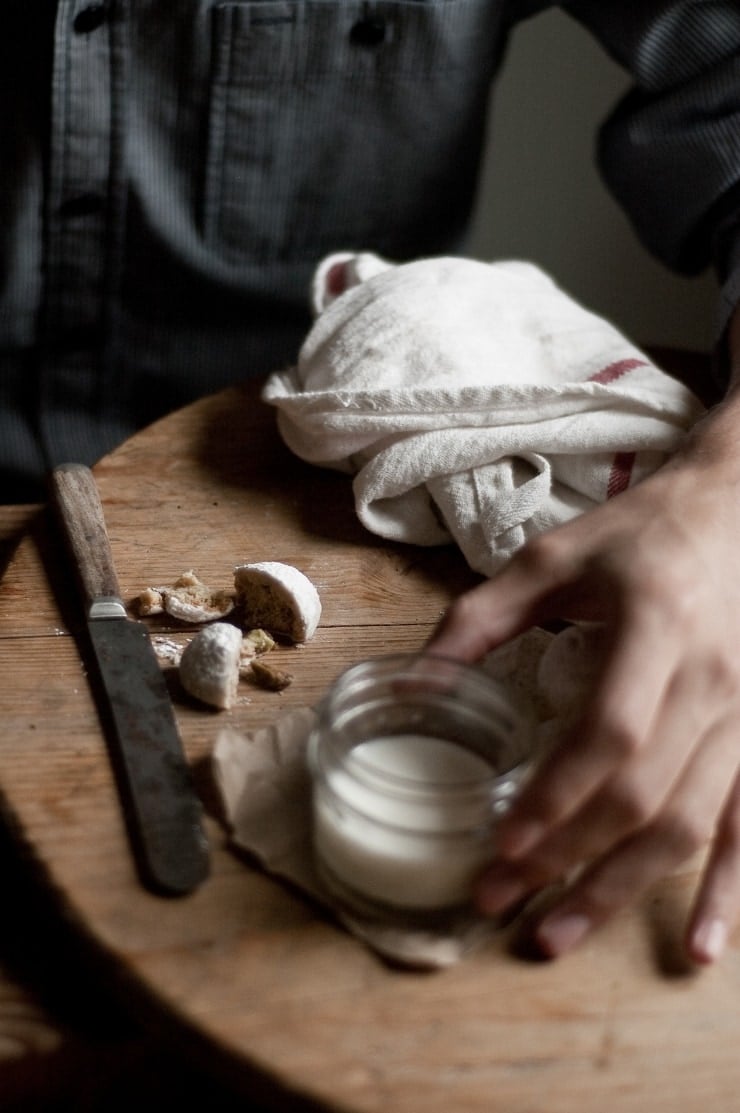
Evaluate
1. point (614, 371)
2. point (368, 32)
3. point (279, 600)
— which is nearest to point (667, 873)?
point (279, 600)

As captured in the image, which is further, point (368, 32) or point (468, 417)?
point (368, 32)

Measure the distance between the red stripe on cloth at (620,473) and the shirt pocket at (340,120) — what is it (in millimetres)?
575

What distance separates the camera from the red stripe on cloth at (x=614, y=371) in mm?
966

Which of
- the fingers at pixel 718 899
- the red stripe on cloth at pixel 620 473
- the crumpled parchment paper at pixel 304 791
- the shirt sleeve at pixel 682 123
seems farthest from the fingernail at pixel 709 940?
the shirt sleeve at pixel 682 123

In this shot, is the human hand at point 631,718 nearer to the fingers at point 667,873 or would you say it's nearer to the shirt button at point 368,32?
the fingers at point 667,873

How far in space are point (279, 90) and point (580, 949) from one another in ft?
3.13

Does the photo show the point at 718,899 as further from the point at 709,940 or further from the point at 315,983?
the point at 315,983

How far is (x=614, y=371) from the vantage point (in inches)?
38.3

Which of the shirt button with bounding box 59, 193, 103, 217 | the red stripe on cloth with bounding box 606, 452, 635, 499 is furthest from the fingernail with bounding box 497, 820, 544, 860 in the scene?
the shirt button with bounding box 59, 193, 103, 217

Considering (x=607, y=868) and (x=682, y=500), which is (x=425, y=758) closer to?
(x=607, y=868)

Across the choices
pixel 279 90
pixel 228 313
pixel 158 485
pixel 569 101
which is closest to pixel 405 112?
pixel 279 90

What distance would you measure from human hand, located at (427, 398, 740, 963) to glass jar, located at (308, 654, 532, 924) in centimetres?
2

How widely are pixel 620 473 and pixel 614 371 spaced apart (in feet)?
0.37

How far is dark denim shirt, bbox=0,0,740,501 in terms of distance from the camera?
1.14 m
